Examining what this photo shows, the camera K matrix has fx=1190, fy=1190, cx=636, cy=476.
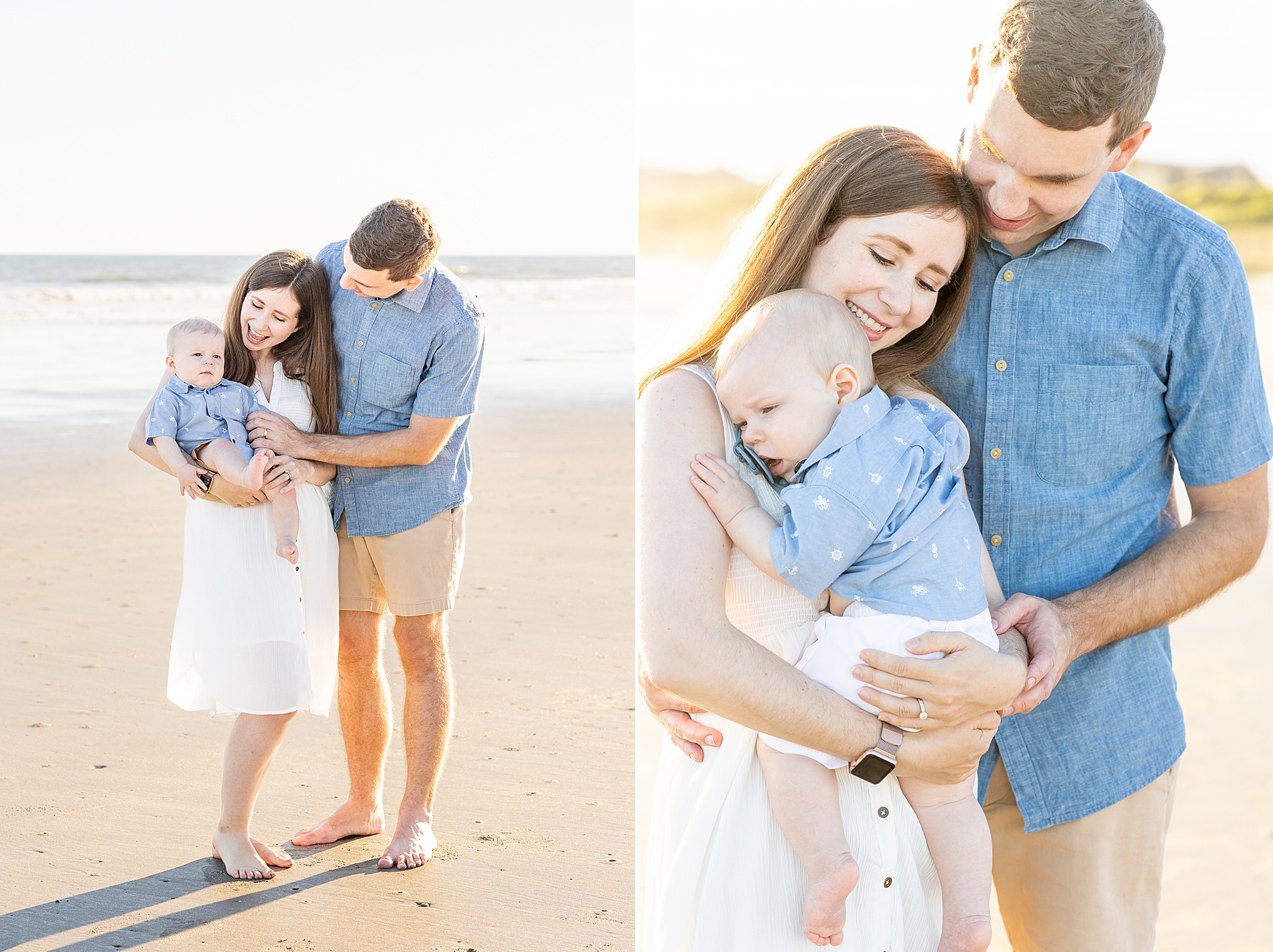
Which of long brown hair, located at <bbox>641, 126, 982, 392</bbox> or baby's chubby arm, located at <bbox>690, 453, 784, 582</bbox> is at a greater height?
long brown hair, located at <bbox>641, 126, 982, 392</bbox>

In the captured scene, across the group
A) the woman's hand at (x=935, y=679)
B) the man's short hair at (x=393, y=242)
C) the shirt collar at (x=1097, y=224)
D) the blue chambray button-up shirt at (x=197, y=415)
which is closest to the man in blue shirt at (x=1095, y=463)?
the shirt collar at (x=1097, y=224)

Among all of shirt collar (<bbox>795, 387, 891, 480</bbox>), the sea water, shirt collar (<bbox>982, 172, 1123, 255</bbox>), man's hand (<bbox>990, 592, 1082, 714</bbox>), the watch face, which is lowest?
the sea water

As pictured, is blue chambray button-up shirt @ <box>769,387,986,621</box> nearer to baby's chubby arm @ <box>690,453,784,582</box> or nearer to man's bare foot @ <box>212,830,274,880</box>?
baby's chubby arm @ <box>690,453,784,582</box>

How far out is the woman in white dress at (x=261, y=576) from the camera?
3.13 metres

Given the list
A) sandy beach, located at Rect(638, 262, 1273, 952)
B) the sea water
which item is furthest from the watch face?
the sea water

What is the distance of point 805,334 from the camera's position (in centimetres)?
157

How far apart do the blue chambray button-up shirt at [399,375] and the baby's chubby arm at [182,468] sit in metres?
0.41

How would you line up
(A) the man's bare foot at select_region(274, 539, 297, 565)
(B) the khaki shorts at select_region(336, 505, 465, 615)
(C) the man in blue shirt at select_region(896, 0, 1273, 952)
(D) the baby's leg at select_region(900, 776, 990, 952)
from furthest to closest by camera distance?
(B) the khaki shorts at select_region(336, 505, 465, 615) < (A) the man's bare foot at select_region(274, 539, 297, 565) < (C) the man in blue shirt at select_region(896, 0, 1273, 952) < (D) the baby's leg at select_region(900, 776, 990, 952)

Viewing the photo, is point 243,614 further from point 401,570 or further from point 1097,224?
point 1097,224

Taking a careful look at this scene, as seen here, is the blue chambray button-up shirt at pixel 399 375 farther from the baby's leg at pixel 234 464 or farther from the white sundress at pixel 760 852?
the white sundress at pixel 760 852

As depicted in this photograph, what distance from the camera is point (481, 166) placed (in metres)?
25.9

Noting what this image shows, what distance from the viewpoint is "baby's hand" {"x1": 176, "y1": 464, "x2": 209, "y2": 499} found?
298 cm

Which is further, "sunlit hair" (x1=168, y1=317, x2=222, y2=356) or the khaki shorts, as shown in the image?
the khaki shorts

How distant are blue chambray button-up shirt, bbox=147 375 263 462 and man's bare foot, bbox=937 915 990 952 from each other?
2.14m
